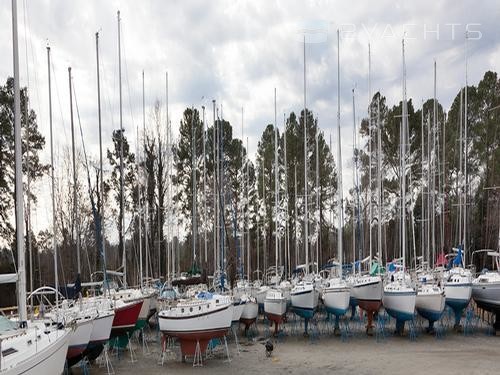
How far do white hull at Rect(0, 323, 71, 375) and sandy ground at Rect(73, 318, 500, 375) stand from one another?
5.12 meters

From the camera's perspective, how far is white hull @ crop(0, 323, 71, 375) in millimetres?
7500

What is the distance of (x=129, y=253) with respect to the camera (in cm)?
3216

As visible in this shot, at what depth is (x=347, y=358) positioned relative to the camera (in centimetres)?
1541

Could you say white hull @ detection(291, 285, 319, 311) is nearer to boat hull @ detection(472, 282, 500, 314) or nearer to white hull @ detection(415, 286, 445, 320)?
white hull @ detection(415, 286, 445, 320)

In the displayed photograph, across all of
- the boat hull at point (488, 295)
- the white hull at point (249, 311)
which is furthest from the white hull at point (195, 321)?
the boat hull at point (488, 295)

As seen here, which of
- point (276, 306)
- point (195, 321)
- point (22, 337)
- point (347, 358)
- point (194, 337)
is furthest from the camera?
point (276, 306)

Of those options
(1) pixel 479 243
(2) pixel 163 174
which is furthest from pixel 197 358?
(1) pixel 479 243

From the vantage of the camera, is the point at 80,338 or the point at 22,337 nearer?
the point at 22,337

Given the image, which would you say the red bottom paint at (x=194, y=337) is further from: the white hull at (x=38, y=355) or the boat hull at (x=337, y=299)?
the boat hull at (x=337, y=299)

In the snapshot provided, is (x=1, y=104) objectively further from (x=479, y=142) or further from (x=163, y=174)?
(x=479, y=142)

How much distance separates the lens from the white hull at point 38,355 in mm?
7500

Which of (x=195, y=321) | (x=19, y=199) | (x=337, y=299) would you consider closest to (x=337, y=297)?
(x=337, y=299)

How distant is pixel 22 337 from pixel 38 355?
1.22 m

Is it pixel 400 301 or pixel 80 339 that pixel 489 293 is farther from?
pixel 80 339
